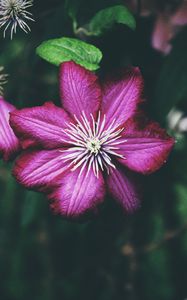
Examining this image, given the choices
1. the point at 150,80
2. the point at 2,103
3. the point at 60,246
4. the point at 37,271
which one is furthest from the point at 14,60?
the point at 37,271

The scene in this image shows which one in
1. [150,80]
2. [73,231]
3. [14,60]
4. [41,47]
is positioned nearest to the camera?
[41,47]

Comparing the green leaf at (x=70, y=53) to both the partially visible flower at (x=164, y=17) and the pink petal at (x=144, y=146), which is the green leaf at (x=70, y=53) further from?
the partially visible flower at (x=164, y=17)

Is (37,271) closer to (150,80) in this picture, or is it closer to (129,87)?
(150,80)

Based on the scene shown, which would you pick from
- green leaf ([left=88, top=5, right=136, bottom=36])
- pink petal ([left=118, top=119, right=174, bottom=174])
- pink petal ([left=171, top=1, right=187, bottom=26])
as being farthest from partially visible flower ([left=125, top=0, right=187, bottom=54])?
pink petal ([left=118, top=119, right=174, bottom=174])

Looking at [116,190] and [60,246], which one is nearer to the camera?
[116,190]

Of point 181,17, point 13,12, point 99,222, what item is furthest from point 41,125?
point 99,222

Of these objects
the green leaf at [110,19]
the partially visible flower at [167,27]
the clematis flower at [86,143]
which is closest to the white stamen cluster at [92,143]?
the clematis flower at [86,143]
